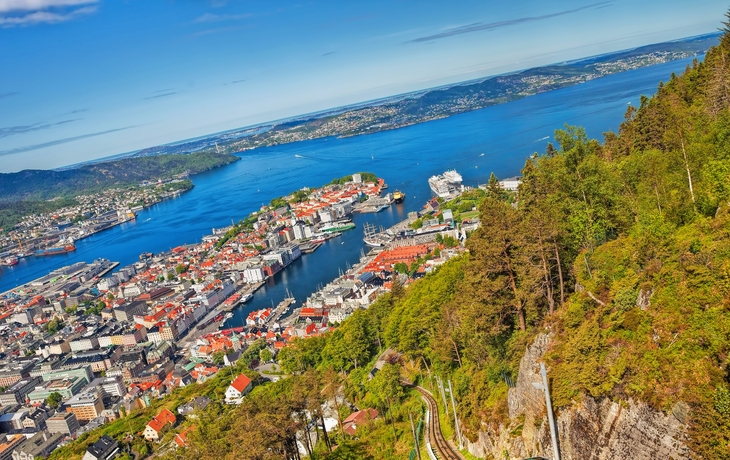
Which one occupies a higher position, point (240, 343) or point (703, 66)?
point (703, 66)

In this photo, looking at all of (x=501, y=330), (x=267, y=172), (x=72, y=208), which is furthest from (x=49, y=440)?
(x=72, y=208)

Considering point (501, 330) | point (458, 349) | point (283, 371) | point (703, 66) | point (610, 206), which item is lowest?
point (283, 371)

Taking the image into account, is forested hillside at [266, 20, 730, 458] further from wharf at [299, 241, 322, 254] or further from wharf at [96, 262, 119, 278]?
wharf at [96, 262, 119, 278]

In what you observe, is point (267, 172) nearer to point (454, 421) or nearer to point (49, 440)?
point (49, 440)

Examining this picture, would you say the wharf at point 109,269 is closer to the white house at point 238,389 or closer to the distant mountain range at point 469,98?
the white house at point 238,389

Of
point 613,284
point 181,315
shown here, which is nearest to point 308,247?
point 181,315

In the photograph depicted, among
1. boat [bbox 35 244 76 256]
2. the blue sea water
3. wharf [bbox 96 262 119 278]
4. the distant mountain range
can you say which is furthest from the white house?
the distant mountain range

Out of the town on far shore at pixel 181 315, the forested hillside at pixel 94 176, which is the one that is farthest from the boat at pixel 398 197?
the forested hillside at pixel 94 176
